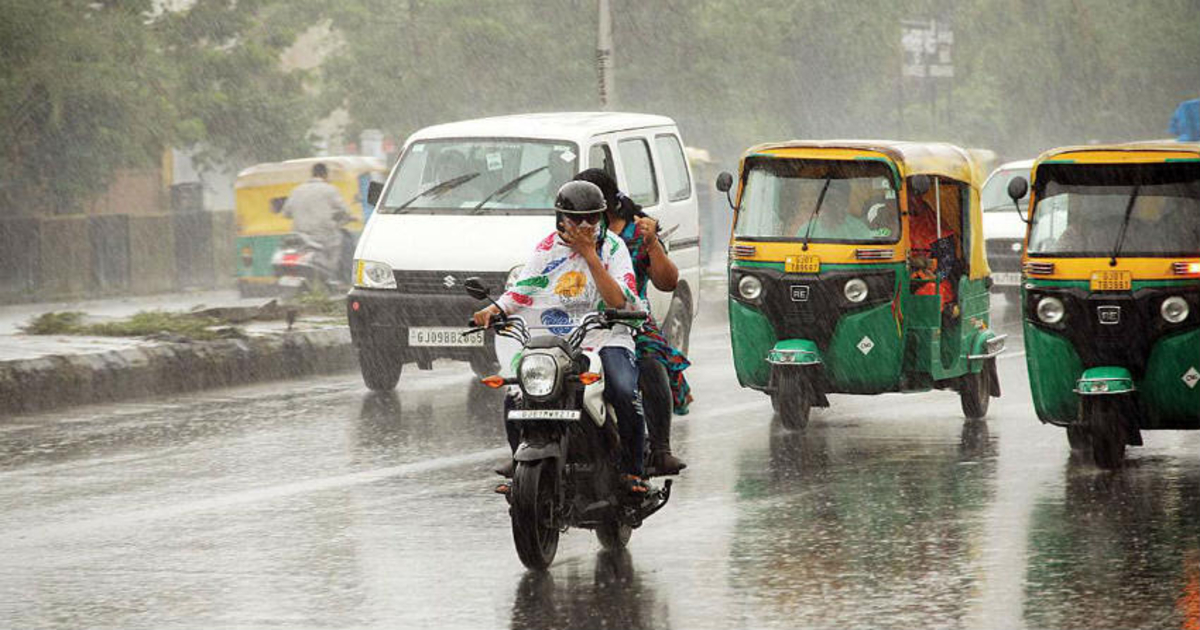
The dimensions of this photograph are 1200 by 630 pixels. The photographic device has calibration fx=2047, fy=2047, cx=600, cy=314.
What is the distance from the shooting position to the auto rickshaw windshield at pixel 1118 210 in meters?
10.7

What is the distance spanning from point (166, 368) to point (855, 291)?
6.13 metres

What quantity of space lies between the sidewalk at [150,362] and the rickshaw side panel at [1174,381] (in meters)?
8.09

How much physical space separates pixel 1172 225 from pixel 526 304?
4.09m

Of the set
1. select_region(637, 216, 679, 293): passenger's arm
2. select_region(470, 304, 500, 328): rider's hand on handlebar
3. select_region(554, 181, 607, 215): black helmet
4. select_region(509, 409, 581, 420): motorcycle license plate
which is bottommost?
select_region(509, 409, 581, 420): motorcycle license plate

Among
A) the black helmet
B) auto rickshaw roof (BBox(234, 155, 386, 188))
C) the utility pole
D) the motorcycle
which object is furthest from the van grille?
auto rickshaw roof (BBox(234, 155, 386, 188))

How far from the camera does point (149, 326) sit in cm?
1759

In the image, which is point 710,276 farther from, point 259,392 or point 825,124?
point 825,124

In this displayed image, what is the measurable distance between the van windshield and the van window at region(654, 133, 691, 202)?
1445 millimetres

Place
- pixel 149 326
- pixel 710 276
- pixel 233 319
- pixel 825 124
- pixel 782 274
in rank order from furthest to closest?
pixel 825 124, pixel 710 276, pixel 233 319, pixel 149 326, pixel 782 274

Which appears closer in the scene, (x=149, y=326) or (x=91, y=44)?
(x=149, y=326)

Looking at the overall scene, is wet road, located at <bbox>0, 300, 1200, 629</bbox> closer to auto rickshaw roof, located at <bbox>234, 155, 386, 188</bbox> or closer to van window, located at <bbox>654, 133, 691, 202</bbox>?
van window, located at <bbox>654, 133, 691, 202</bbox>

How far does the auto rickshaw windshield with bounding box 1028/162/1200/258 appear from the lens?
10.7 meters

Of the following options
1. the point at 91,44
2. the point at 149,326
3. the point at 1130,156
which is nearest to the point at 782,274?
the point at 1130,156

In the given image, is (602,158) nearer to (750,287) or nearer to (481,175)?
(481,175)
